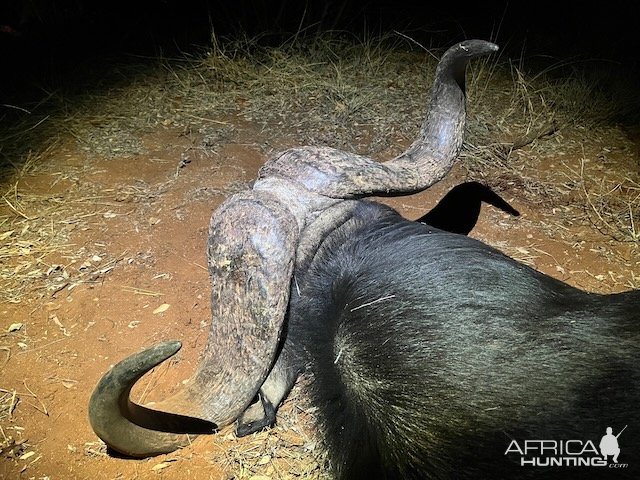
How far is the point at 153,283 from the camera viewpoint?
9.59 feet

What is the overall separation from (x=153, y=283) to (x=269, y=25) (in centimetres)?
343

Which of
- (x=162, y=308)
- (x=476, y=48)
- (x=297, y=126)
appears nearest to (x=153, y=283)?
(x=162, y=308)

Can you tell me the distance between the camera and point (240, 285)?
5.79ft

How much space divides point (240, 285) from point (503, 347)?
0.80 m

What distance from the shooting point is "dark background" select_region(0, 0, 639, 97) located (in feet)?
16.9

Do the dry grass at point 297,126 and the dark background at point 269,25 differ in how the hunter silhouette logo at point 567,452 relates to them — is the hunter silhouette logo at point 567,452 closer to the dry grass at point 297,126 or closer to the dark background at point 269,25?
the dry grass at point 297,126

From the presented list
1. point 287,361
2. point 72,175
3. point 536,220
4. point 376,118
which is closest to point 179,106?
point 72,175

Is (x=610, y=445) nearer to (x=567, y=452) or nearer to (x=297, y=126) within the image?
(x=567, y=452)

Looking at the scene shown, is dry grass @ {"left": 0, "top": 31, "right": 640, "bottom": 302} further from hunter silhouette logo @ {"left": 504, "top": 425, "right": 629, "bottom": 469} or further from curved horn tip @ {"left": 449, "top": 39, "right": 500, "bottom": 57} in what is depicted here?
hunter silhouette logo @ {"left": 504, "top": 425, "right": 629, "bottom": 469}

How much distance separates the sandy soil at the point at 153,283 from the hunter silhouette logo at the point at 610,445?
3.06ft

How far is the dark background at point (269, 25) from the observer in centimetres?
514

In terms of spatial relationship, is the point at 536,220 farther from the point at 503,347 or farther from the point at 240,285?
the point at 240,285

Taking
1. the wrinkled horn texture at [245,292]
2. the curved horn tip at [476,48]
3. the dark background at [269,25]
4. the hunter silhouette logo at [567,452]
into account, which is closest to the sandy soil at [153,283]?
the wrinkled horn texture at [245,292]

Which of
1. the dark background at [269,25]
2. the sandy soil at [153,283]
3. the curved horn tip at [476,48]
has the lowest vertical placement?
the sandy soil at [153,283]
